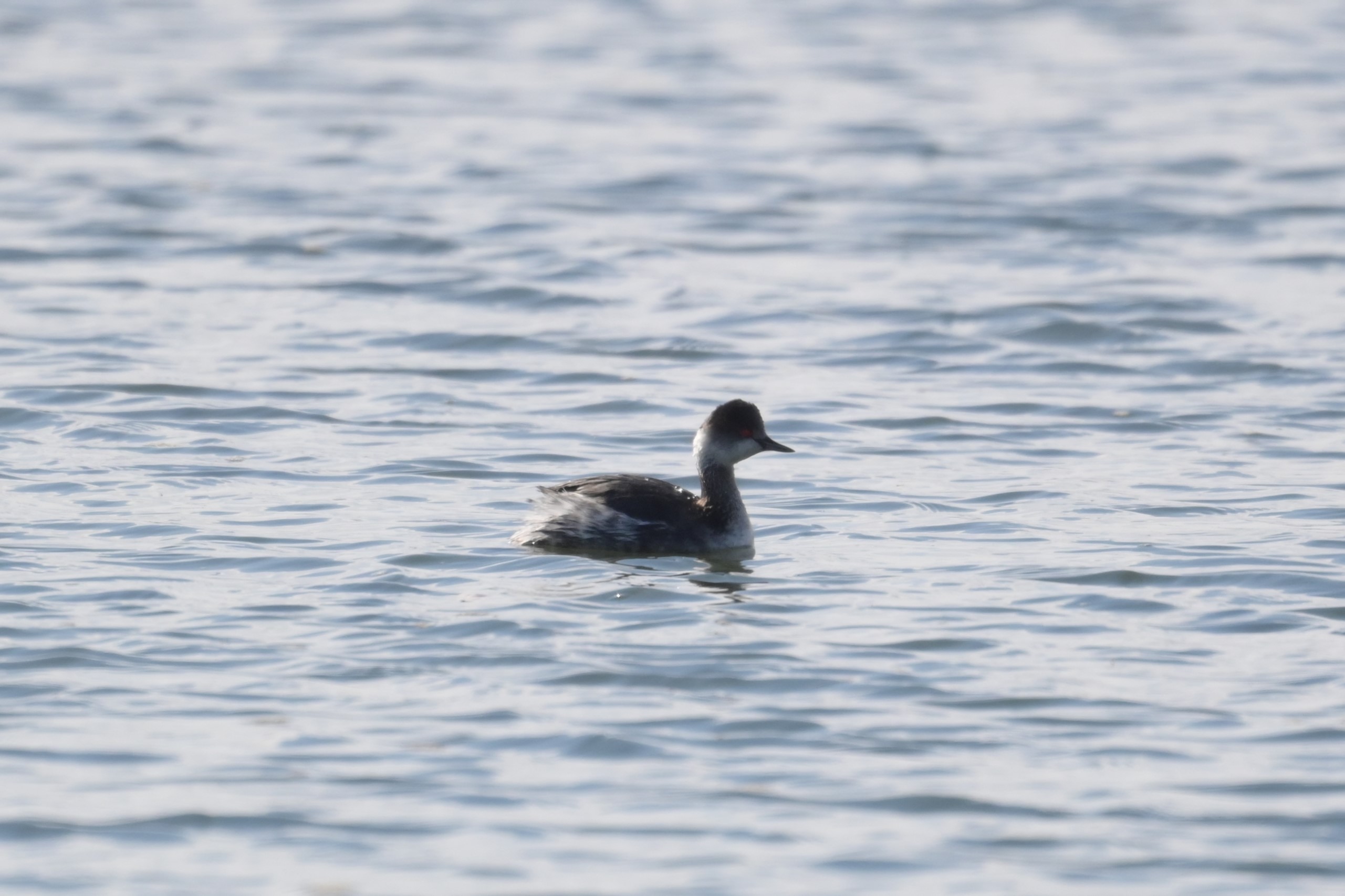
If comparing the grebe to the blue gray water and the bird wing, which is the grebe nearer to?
the bird wing

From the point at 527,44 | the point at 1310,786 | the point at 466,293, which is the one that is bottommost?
the point at 1310,786

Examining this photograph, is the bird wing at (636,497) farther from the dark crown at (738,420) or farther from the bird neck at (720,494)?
the dark crown at (738,420)

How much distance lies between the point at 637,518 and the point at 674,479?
1.90m

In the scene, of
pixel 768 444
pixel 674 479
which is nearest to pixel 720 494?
pixel 768 444

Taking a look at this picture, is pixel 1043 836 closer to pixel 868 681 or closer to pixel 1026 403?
pixel 868 681

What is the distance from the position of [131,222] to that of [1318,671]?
13.0 m

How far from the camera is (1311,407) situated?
13469mm

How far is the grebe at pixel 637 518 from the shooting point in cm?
998

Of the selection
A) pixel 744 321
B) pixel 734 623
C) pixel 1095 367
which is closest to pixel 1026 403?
pixel 1095 367

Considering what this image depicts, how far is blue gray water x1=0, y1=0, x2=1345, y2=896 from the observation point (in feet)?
22.9

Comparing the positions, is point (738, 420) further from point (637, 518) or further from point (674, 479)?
point (674, 479)

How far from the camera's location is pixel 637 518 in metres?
10.0

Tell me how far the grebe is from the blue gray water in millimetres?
134

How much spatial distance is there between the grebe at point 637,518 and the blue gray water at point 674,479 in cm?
13
